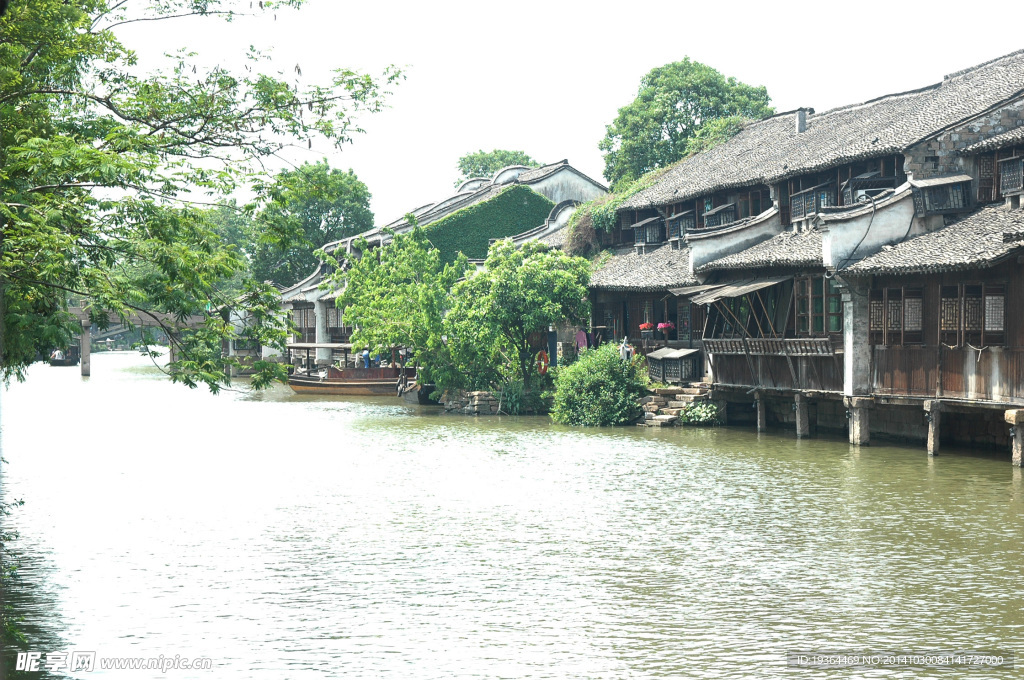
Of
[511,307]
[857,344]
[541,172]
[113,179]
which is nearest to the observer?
[113,179]

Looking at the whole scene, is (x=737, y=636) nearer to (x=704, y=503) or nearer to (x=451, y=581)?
(x=451, y=581)

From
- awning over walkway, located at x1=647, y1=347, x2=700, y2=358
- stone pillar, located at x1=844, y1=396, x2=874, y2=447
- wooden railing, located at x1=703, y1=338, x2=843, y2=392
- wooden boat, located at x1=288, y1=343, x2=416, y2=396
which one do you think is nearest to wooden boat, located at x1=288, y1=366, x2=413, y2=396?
wooden boat, located at x1=288, y1=343, x2=416, y2=396

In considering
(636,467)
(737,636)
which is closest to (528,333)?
(636,467)

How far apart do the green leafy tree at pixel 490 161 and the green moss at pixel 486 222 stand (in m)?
29.4

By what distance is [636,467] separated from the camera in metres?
24.6

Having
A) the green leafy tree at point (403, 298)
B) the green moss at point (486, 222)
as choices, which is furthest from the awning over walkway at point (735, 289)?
the green moss at point (486, 222)

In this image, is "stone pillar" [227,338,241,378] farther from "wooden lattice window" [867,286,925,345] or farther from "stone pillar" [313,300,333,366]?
"wooden lattice window" [867,286,925,345]

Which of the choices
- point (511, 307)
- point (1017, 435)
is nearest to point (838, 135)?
point (511, 307)

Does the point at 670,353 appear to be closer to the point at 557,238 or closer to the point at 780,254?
the point at 780,254

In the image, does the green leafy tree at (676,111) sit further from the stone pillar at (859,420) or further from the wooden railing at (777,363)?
the stone pillar at (859,420)

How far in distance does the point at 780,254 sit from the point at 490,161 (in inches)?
2340

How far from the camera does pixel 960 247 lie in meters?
23.4

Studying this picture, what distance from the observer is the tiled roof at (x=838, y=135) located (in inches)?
1158

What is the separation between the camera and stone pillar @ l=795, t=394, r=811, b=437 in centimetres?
2850
